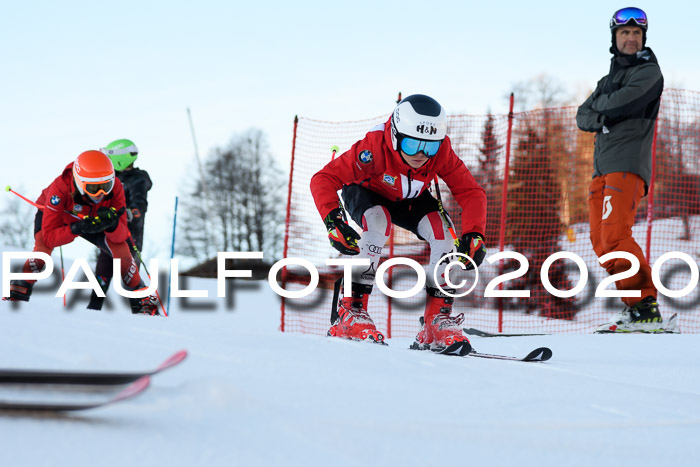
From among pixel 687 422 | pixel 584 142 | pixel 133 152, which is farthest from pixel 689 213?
pixel 687 422

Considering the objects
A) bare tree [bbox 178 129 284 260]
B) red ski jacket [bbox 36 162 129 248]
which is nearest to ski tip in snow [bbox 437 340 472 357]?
red ski jacket [bbox 36 162 129 248]

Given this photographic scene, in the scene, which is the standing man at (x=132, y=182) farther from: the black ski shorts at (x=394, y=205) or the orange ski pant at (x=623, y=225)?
the orange ski pant at (x=623, y=225)

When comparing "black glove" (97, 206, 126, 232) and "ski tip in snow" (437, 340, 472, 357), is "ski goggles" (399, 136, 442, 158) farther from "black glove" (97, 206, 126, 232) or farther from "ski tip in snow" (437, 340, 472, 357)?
"black glove" (97, 206, 126, 232)

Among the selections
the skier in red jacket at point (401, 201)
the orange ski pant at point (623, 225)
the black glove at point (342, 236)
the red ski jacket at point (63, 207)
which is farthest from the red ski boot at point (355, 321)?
the red ski jacket at point (63, 207)

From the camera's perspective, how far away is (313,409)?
4.67 ft

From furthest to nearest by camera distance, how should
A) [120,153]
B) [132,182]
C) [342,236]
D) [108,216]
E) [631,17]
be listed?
[120,153] → [132,182] → [108,216] → [631,17] → [342,236]

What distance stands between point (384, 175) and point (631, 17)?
2.20 m

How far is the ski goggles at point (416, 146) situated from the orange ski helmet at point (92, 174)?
2.90m

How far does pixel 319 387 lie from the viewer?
158 centimetres

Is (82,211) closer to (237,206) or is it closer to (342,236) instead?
(342,236)

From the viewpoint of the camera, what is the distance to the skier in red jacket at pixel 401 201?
140 inches

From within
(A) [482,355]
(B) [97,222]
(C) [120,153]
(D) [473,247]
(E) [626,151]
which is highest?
(C) [120,153]

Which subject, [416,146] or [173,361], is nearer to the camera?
[173,361]

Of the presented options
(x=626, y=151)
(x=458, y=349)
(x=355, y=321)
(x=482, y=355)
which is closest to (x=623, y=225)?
(x=626, y=151)
